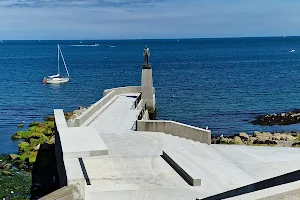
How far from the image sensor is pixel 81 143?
13586 millimetres

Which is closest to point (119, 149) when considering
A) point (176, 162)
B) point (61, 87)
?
point (176, 162)

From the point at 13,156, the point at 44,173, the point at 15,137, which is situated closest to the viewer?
the point at 44,173

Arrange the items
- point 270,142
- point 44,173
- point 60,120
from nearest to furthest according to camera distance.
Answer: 1. point 60,120
2. point 44,173
3. point 270,142

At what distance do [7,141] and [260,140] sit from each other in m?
16.5

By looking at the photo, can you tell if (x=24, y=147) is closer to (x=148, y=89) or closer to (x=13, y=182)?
(x=13, y=182)

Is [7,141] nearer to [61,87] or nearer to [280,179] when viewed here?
[280,179]

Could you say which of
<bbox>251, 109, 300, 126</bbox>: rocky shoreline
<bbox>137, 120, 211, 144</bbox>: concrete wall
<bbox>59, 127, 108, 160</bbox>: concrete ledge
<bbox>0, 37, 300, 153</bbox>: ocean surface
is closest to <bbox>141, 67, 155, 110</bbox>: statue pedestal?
<bbox>0, 37, 300, 153</bbox>: ocean surface

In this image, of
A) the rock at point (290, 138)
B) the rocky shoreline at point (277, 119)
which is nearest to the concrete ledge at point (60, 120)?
the rock at point (290, 138)

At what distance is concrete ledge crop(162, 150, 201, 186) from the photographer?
1352 centimetres

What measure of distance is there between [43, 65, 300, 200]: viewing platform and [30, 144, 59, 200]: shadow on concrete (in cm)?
277

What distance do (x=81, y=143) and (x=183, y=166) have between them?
10.8 feet

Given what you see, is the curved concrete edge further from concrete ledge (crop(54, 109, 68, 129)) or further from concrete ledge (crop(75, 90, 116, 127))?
concrete ledge (crop(75, 90, 116, 127))

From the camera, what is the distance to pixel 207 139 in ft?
62.4

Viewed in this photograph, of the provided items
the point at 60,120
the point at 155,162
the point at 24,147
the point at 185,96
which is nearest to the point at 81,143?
the point at 155,162
